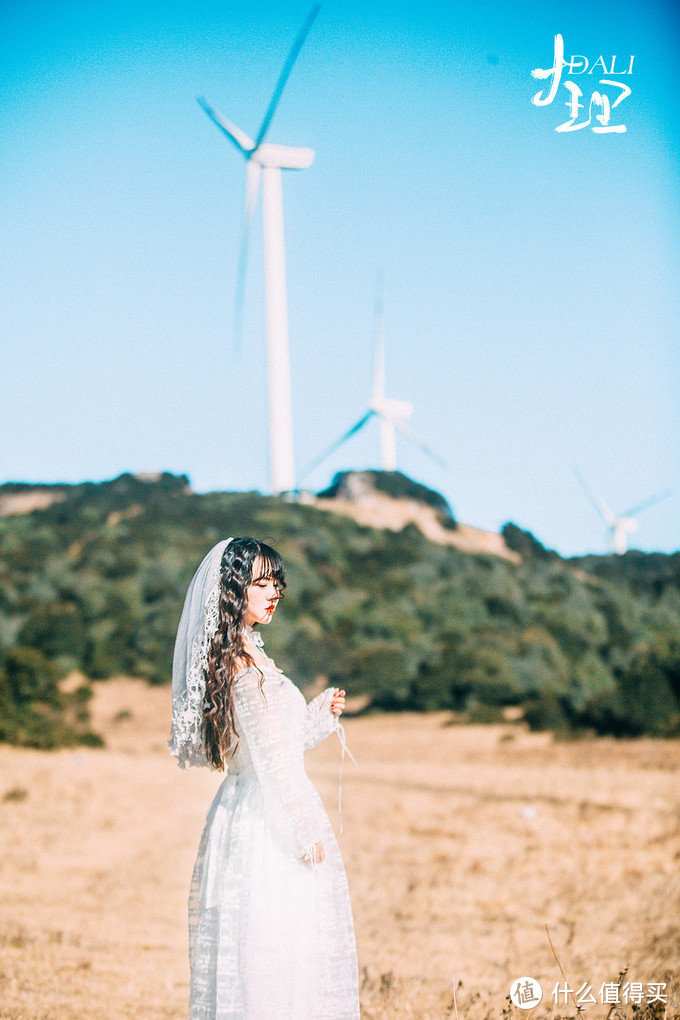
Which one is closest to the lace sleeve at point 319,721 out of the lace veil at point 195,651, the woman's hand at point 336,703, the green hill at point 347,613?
the woman's hand at point 336,703

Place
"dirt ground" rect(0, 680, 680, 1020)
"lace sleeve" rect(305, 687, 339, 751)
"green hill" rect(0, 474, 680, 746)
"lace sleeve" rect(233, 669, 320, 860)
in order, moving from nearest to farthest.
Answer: "lace sleeve" rect(233, 669, 320, 860)
"lace sleeve" rect(305, 687, 339, 751)
"dirt ground" rect(0, 680, 680, 1020)
"green hill" rect(0, 474, 680, 746)

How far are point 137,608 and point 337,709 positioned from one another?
84.0 feet

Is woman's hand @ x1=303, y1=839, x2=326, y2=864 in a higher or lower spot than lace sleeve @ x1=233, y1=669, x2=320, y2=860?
lower

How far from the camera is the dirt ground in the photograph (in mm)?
6555

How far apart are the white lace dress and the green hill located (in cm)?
2072

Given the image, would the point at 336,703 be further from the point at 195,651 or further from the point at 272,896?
the point at 272,896

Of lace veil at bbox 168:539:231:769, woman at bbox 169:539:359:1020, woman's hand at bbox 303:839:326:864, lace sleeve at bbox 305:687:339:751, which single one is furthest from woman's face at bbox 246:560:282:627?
woman's hand at bbox 303:839:326:864

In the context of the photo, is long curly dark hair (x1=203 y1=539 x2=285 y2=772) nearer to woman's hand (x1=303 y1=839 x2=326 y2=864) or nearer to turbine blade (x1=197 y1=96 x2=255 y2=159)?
woman's hand (x1=303 y1=839 x2=326 y2=864)

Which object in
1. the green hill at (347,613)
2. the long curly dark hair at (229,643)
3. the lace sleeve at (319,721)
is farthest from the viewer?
the green hill at (347,613)

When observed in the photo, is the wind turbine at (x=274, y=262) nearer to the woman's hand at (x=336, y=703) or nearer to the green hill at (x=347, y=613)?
the green hill at (x=347, y=613)

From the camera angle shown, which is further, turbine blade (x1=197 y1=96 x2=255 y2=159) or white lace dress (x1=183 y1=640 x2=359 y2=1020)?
turbine blade (x1=197 y1=96 x2=255 y2=159)

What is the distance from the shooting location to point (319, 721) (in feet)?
12.8

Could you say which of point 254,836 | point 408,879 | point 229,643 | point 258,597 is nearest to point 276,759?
point 254,836

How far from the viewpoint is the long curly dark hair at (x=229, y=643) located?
11.9 ft
